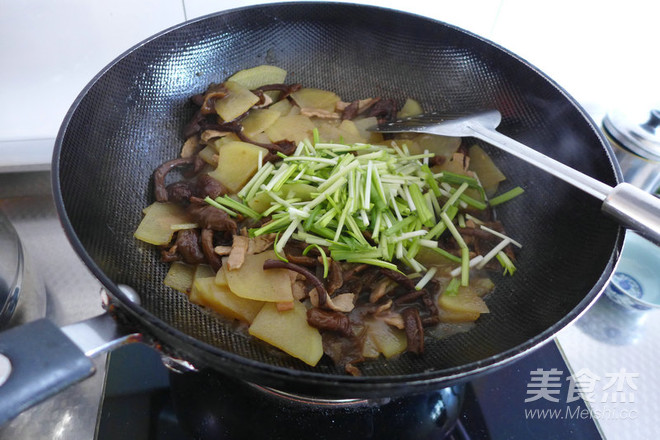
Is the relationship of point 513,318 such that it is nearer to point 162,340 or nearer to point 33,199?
point 162,340

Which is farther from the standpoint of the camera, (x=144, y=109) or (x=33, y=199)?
(x=33, y=199)

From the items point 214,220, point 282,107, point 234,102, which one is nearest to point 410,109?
point 282,107

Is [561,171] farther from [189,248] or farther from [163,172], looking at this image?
[163,172]

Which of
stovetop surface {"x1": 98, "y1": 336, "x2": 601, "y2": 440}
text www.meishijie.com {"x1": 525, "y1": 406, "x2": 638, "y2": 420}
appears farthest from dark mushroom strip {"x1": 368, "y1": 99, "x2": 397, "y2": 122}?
text www.meishijie.com {"x1": 525, "y1": 406, "x2": 638, "y2": 420}

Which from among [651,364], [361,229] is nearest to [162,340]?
[361,229]

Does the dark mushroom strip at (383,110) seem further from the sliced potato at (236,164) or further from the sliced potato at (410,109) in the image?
the sliced potato at (236,164)

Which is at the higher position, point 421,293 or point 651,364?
point 421,293
